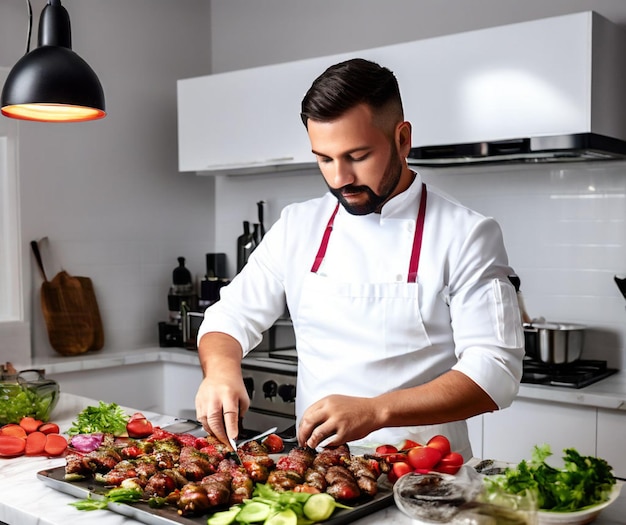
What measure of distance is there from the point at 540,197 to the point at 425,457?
7.03ft

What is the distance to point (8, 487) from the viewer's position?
1695mm

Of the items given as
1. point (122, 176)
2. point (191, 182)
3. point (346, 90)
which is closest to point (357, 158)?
point (346, 90)

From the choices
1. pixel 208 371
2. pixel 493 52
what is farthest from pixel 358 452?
pixel 493 52

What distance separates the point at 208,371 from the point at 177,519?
1.96ft

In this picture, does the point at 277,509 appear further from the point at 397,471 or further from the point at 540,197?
the point at 540,197

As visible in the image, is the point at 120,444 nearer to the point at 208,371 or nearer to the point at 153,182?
the point at 208,371

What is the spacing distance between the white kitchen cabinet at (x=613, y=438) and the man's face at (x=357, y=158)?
1.41 m

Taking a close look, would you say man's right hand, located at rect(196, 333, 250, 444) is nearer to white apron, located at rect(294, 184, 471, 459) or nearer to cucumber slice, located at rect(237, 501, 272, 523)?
white apron, located at rect(294, 184, 471, 459)

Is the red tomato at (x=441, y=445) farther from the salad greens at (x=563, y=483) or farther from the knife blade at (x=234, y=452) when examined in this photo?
the knife blade at (x=234, y=452)

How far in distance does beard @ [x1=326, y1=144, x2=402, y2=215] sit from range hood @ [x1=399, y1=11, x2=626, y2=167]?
1204 millimetres

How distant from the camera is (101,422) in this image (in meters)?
2.05

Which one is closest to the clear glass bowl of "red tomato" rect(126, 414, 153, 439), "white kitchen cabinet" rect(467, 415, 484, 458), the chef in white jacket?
"red tomato" rect(126, 414, 153, 439)

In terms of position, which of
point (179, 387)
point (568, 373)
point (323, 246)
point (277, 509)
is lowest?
point (179, 387)

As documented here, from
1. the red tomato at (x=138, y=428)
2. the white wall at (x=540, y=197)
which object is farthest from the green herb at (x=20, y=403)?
the white wall at (x=540, y=197)
